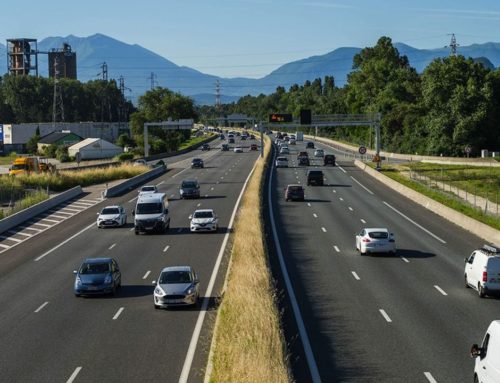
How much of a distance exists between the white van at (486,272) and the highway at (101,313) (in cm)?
894

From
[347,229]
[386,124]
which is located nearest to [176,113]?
[386,124]

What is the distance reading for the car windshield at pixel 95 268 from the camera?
1176 inches

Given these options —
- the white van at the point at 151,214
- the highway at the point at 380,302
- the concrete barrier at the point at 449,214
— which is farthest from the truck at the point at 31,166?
the white van at the point at 151,214

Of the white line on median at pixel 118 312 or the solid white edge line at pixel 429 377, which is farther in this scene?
the white line on median at pixel 118 312

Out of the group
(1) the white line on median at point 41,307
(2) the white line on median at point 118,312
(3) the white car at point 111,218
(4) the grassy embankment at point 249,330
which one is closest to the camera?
(4) the grassy embankment at point 249,330

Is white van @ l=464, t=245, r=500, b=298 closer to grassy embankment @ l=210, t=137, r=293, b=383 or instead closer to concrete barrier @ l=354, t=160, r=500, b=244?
grassy embankment @ l=210, t=137, r=293, b=383

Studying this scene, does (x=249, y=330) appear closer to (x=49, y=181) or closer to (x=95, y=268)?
(x=95, y=268)

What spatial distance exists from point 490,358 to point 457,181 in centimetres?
7164

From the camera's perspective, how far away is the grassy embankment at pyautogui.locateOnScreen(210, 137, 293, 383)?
16.0 m

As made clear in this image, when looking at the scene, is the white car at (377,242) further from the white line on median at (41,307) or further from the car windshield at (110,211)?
the car windshield at (110,211)

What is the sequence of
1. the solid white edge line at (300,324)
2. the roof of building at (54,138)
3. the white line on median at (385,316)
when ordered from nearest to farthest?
the solid white edge line at (300,324) → the white line on median at (385,316) → the roof of building at (54,138)

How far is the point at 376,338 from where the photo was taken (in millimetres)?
22500

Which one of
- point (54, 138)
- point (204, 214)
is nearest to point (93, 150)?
point (54, 138)

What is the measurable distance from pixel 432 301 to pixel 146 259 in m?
14.7
